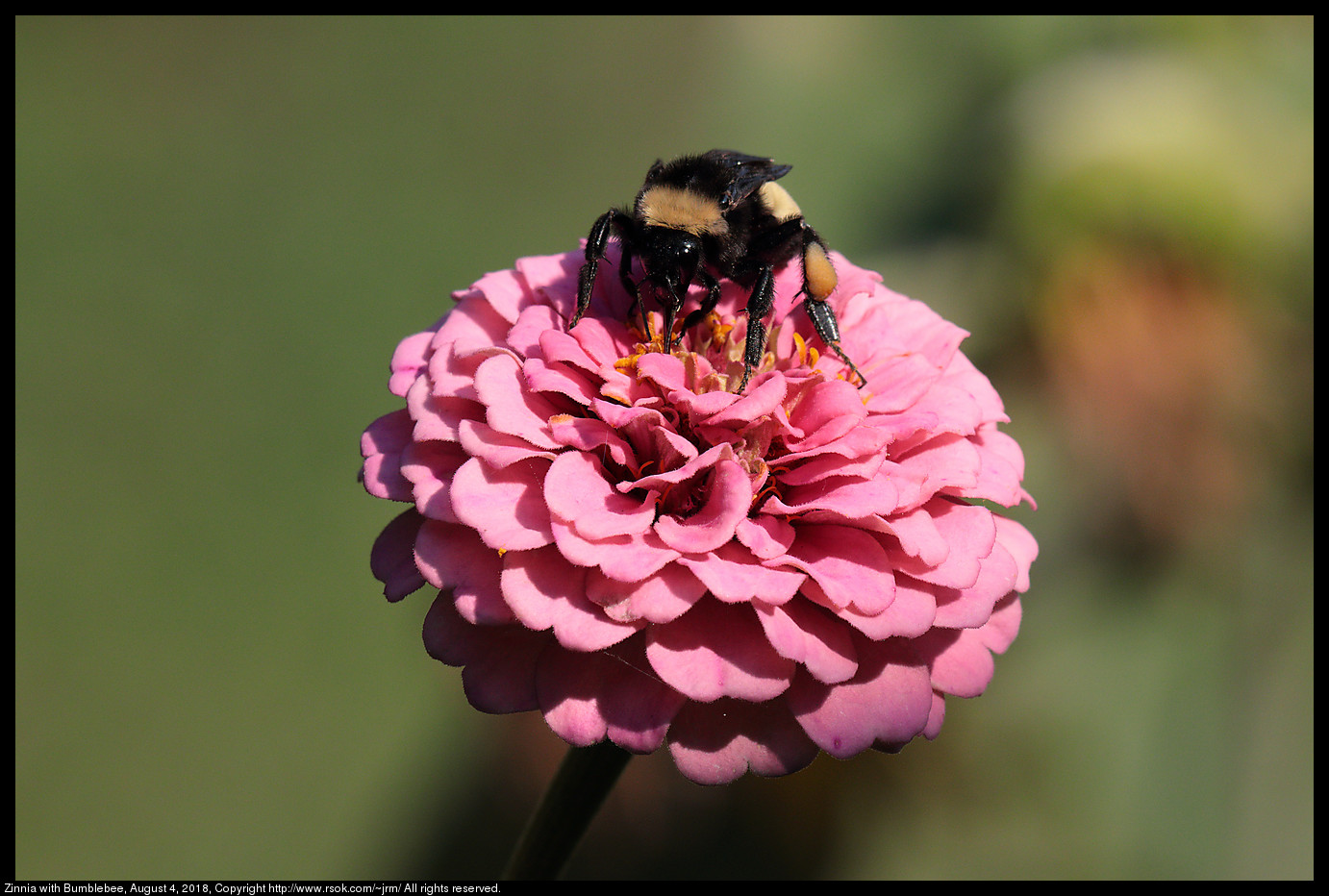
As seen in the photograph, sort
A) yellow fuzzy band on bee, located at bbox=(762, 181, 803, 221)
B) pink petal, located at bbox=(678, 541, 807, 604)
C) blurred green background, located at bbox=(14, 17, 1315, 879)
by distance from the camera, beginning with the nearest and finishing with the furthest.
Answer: pink petal, located at bbox=(678, 541, 807, 604) < yellow fuzzy band on bee, located at bbox=(762, 181, 803, 221) < blurred green background, located at bbox=(14, 17, 1315, 879)

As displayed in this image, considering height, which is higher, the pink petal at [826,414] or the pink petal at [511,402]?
the pink petal at [826,414]

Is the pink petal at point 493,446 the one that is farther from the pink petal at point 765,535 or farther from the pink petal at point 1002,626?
the pink petal at point 1002,626

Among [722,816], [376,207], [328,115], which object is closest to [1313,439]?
[722,816]

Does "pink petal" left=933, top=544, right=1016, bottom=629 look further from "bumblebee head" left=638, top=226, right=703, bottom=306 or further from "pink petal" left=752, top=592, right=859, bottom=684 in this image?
"bumblebee head" left=638, top=226, right=703, bottom=306

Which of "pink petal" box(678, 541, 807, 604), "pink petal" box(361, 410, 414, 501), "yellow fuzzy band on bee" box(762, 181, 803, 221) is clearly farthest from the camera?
"yellow fuzzy band on bee" box(762, 181, 803, 221)

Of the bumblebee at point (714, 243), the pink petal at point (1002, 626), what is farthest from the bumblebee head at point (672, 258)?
the pink petal at point (1002, 626)

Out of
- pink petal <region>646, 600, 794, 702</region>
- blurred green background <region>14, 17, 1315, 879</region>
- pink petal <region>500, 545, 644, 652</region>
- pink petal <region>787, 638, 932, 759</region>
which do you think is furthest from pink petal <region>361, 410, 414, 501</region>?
blurred green background <region>14, 17, 1315, 879</region>

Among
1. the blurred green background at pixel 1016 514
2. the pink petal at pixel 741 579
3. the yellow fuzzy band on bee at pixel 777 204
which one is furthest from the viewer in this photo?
the blurred green background at pixel 1016 514
